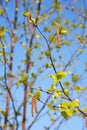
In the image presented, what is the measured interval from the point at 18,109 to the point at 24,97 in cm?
34

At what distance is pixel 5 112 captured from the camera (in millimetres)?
6547

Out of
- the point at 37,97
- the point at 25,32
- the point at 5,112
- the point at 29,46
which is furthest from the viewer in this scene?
the point at 25,32

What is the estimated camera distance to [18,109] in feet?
22.7

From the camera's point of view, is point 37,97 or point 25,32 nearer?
point 37,97

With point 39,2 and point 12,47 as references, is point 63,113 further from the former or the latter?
point 39,2

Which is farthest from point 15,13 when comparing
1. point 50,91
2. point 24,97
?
point 50,91

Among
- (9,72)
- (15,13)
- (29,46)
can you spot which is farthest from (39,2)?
(9,72)

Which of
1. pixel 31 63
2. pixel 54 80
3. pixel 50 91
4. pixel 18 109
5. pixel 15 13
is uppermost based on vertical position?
pixel 54 80

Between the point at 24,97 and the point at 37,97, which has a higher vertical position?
the point at 37,97

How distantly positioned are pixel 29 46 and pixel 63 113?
4618 mm

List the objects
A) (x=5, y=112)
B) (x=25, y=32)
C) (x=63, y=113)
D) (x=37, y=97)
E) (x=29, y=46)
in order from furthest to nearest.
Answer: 1. (x=25, y=32)
2. (x=29, y=46)
3. (x=5, y=112)
4. (x=37, y=97)
5. (x=63, y=113)

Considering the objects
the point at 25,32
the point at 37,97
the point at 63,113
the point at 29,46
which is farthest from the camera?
the point at 25,32

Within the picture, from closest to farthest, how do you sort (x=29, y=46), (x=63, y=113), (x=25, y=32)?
1. (x=63, y=113)
2. (x=29, y=46)
3. (x=25, y=32)

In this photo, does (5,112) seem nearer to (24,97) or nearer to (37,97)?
(24,97)
